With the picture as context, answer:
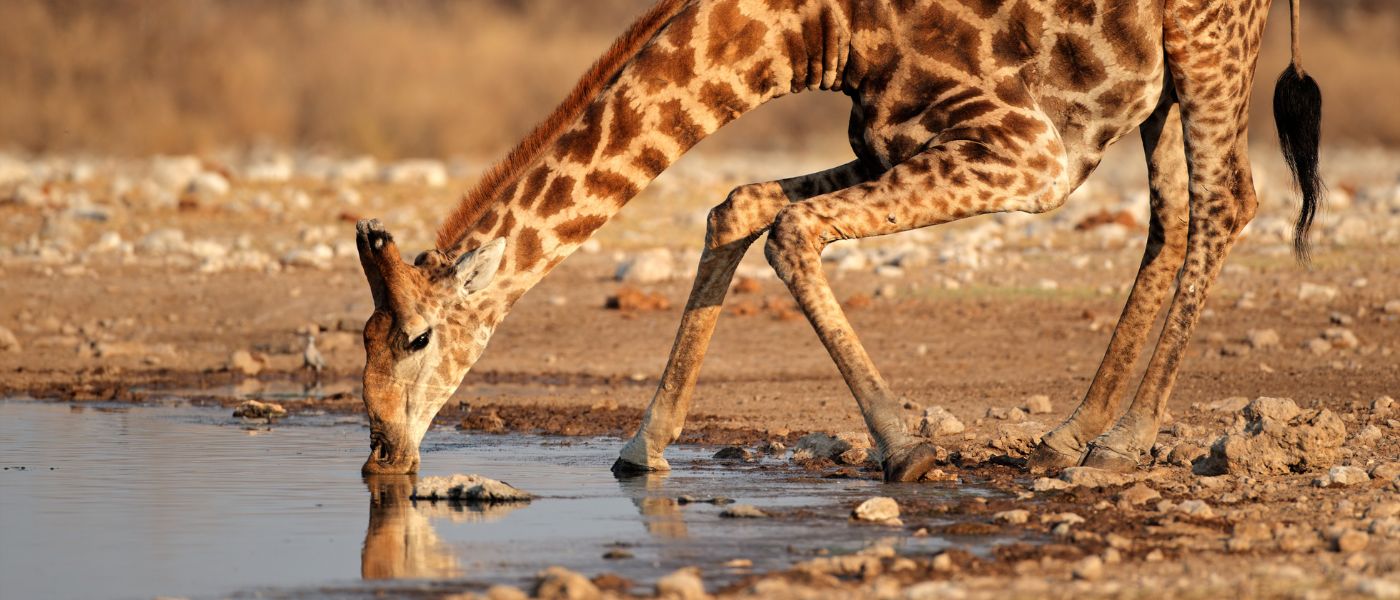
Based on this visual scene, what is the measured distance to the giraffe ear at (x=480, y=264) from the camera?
24.0 ft

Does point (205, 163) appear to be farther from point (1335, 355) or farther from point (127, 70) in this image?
point (1335, 355)

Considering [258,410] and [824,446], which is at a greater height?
[258,410]

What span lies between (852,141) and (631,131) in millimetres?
900

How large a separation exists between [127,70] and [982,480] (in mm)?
21618

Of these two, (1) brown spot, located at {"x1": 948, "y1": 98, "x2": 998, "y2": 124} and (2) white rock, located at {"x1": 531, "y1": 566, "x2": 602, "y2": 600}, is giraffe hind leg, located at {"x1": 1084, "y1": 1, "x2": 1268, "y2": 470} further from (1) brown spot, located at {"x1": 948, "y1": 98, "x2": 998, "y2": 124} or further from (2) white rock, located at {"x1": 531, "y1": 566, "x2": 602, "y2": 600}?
(2) white rock, located at {"x1": 531, "y1": 566, "x2": 602, "y2": 600}

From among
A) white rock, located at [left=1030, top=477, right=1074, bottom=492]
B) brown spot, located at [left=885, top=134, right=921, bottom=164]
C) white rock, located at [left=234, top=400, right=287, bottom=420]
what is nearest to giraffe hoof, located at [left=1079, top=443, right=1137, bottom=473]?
white rock, located at [left=1030, top=477, right=1074, bottom=492]

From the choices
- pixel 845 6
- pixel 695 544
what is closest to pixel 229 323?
pixel 845 6

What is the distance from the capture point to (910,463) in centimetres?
697

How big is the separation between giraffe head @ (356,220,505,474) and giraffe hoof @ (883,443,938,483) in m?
1.69

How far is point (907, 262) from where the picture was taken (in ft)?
48.2

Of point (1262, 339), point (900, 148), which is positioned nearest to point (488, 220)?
point (900, 148)

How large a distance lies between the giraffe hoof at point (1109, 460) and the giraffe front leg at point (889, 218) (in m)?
0.71

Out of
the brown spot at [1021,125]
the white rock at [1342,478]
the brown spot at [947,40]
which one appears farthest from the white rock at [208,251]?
the white rock at [1342,478]

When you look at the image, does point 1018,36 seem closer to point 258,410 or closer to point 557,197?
point 557,197
